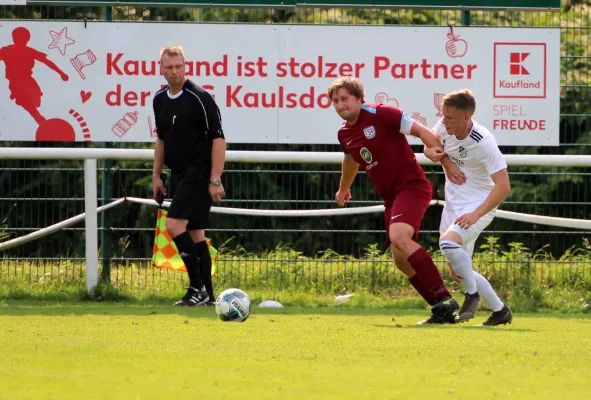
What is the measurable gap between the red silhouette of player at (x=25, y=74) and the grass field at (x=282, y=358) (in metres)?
2.97

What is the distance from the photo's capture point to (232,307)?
7898mm

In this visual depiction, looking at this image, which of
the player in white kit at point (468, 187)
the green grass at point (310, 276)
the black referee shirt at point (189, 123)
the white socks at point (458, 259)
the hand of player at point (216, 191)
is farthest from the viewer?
the green grass at point (310, 276)

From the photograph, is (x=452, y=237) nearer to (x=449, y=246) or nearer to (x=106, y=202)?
(x=449, y=246)

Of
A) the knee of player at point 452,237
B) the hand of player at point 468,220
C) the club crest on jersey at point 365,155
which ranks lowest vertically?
the knee of player at point 452,237

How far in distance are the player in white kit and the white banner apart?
2.97m

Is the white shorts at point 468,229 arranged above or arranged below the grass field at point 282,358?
above

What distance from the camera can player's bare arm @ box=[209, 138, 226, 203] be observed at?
9.05 m

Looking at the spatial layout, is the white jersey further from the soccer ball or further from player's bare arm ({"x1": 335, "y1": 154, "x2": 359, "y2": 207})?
the soccer ball

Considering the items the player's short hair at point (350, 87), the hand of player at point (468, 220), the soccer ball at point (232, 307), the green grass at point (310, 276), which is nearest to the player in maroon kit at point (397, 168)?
the player's short hair at point (350, 87)

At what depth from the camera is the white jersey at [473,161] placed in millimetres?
7973

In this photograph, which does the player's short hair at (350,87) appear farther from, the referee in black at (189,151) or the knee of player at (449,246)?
the referee in black at (189,151)

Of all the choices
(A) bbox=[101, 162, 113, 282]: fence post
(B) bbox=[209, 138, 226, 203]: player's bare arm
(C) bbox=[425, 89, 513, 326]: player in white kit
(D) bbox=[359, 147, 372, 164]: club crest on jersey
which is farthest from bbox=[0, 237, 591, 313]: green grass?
(D) bbox=[359, 147, 372, 164]: club crest on jersey

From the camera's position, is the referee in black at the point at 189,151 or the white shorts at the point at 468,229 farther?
the referee in black at the point at 189,151

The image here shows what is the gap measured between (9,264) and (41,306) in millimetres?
1278
